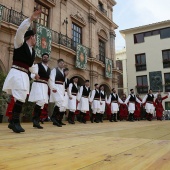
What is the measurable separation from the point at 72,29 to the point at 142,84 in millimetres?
11567

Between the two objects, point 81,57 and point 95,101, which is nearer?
point 95,101

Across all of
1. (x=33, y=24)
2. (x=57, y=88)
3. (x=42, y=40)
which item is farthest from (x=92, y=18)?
(x=57, y=88)

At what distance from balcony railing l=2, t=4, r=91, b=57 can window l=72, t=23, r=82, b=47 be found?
362mm

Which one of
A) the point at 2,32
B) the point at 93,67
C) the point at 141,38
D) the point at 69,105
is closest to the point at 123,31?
the point at 141,38

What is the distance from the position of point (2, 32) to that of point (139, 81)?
1674 cm

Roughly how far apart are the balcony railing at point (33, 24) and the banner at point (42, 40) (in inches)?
18.8

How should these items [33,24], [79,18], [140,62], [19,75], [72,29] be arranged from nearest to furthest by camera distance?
1. [19,75]
2. [33,24]
3. [72,29]
4. [79,18]
5. [140,62]

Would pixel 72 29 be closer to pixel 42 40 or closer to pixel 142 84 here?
pixel 42 40

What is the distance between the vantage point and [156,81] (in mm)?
21391

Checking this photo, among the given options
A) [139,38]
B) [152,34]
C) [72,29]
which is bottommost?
[72,29]

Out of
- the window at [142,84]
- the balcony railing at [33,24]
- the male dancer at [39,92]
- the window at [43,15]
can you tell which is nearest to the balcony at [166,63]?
the window at [142,84]

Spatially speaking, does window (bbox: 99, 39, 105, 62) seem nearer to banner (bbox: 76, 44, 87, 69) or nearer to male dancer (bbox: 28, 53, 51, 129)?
banner (bbox: 76, 44, 87, 69)

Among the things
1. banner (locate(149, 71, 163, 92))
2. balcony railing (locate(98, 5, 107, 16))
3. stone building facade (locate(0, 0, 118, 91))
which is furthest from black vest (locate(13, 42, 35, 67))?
banner (locate(149, 71, 163, 92))

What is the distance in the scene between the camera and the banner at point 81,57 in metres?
13.4
